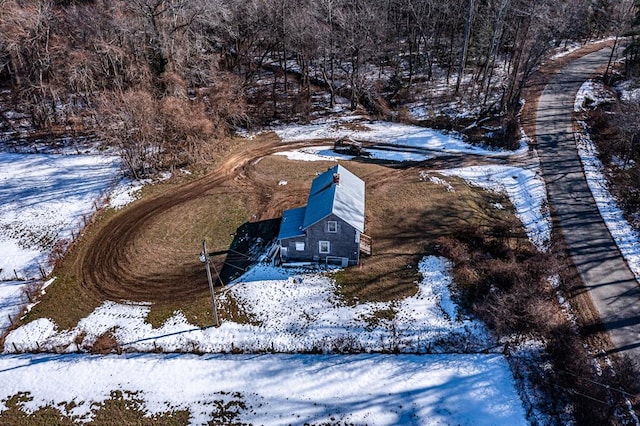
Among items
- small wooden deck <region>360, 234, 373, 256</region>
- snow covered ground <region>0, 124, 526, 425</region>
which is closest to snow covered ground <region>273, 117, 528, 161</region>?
small wooden deck <region>360, 234, 373, 256</region>

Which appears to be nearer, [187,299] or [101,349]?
[101,349]

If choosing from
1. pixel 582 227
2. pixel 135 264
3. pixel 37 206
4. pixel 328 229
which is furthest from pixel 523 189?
pixel 37 206

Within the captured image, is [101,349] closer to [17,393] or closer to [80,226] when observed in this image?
[17,393]

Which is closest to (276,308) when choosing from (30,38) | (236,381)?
(236,381)

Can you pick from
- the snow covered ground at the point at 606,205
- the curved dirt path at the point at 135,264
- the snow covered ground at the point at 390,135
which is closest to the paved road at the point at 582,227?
the snow covered ground at the point at 606,205

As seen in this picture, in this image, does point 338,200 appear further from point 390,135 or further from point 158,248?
point 390,135

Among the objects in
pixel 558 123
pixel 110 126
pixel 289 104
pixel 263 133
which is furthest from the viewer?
pixel 289 104

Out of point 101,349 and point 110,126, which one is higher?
point 110,126
